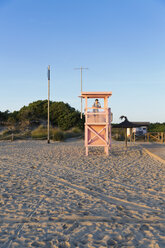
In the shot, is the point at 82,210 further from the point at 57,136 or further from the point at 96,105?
the point at 57,136

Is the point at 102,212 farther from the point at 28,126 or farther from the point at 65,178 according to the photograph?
the point at 28,126

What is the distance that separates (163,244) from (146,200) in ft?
5.68

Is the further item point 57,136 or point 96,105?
point 57,136

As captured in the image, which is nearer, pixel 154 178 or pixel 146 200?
pixel 146 200

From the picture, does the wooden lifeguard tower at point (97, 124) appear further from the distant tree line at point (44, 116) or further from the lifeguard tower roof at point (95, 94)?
the distant tree line at point (44, 116)

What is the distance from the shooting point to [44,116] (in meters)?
38.6

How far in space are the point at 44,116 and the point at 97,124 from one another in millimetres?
27676

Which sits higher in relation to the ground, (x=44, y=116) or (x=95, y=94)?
(x=44, y=116)

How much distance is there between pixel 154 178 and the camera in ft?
21.7

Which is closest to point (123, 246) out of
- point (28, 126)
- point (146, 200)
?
point (146, 200)

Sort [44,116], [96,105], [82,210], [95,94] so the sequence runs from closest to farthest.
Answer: [82,210] < [95,94] < [96,105] < [44,116]

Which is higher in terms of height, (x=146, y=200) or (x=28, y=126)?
(x=28, y=126)

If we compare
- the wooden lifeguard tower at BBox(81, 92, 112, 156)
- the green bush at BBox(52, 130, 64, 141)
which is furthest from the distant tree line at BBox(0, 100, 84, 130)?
the wooden lifeguard tower at BBox(81, 92, 112, 156)

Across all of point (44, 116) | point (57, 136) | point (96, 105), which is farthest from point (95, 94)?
point (44, 116)
